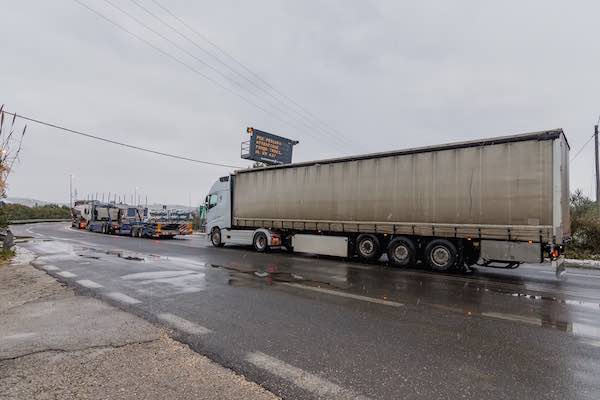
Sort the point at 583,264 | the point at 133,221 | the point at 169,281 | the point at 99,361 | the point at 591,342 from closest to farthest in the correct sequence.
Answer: the point at 99,361 → the point at 591,342 → the point at 169,281 → the point at 583,264 → the point at 133,221

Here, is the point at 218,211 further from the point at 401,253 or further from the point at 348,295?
the point at 348,295

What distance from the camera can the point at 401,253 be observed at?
A: 11.6 m

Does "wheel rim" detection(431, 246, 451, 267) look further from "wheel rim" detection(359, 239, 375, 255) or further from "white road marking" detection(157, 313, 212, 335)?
"white road marking" detection(157, 313, 212, 335)

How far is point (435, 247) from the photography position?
10.9 meters

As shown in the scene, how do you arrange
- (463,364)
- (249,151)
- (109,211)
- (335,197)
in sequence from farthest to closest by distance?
(109,211) < (249,151) < (335,197) < (463,364)

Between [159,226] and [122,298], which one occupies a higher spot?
[159,226]

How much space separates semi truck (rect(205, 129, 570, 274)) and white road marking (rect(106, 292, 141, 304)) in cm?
818

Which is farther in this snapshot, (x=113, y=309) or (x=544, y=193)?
(x=544, y=193)

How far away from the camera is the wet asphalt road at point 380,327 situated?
10.8ft

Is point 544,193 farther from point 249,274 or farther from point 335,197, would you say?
point 249,274

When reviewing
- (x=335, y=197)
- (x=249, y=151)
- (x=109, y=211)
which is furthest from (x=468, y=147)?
(x=109, y=211)

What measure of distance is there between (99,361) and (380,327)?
349 centimetres

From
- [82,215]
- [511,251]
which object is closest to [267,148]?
[82,215]

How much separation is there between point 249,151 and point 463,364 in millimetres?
29049
